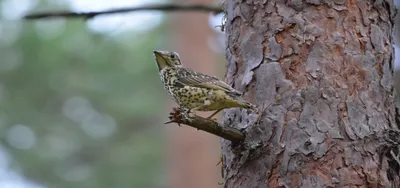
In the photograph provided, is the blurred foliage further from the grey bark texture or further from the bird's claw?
the bird's claw

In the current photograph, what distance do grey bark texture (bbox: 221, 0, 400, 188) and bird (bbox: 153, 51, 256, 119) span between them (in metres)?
0.16

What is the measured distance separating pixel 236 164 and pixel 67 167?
11368 mm

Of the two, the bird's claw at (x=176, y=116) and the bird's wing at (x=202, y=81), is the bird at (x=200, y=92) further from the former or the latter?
the bird's claw at (x=176, y=116)

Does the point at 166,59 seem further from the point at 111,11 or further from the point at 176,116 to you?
the point at 176,116

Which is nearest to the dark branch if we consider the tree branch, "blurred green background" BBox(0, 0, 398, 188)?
the tree branch

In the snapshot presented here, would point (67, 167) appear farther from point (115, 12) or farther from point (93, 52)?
point (115, 12)

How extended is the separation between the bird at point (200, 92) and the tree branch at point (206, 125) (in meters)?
0.11

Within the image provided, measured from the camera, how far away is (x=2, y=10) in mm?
12391

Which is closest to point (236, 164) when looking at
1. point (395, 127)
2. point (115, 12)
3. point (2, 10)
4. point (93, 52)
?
point (395, 127)

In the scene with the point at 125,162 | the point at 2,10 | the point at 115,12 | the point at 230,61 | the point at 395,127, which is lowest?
the point at 395,127

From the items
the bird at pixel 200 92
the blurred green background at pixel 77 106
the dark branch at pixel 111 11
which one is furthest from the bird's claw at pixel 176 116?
the blurred green background at pixel 77 106

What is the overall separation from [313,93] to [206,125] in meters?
0.62

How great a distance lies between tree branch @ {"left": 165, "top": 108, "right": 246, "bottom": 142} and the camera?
267 cm

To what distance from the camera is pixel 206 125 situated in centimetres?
278
